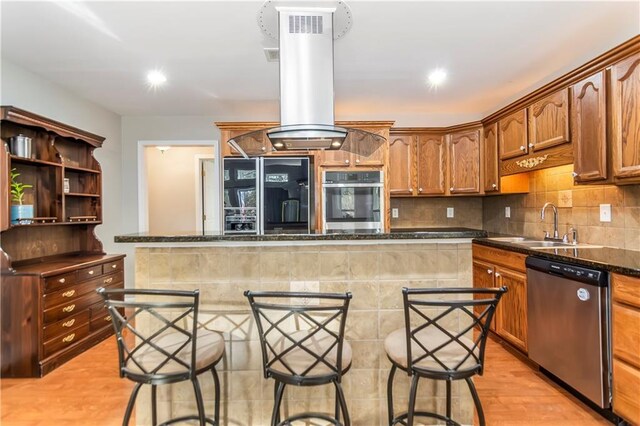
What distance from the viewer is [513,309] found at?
9.21ft

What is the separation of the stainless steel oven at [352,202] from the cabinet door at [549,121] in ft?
4.80

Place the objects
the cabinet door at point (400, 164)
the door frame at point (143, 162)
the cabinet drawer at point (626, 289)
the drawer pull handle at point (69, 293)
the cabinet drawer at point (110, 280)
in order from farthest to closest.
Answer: the door frame at point (143, 162) < the cabinet door at point (400, 164) < the cabinet drawer at point (110, 280) < the drawer pull handle at point (69, 293) < the cabinet drawer at point (626, 289)

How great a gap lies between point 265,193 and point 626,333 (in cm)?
298

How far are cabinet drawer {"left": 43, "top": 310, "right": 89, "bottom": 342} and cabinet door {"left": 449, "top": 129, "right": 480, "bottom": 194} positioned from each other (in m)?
3.95

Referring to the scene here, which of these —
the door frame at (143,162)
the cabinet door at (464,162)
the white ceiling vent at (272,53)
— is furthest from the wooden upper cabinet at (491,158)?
the door frame at (143,162)

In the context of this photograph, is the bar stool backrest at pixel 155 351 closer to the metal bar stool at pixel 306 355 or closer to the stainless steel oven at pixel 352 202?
the metal bar stool at pixel 306 355

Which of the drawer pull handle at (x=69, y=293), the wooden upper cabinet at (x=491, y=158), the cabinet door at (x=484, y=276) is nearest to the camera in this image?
the drawer pull handle at (x=69, y=293)

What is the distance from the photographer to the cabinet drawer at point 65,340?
2.64 metres

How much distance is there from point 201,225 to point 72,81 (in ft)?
9.77

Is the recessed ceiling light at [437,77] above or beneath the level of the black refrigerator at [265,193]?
above

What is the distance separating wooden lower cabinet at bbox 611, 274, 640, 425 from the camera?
175cm

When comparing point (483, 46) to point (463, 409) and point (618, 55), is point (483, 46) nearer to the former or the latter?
point (618, 55)

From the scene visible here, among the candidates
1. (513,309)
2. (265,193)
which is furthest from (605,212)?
(265,193)

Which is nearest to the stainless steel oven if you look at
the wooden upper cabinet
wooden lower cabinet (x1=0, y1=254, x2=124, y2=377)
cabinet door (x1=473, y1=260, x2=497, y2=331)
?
cabinet door (x1=473, y1=260, x2=497, y2=331)
